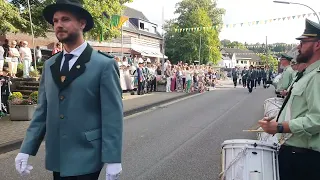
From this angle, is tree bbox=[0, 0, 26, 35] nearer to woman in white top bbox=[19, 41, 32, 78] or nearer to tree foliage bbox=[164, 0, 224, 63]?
woman in white top bbox=[19, 41, 32, 78]

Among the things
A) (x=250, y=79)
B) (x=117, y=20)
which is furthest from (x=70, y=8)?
(x=250, y=79)

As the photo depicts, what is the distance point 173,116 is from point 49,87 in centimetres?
1028

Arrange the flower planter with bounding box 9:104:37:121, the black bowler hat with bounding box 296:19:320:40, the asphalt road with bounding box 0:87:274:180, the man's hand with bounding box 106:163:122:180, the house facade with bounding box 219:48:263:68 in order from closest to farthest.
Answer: the man's hand with bounding box 106:163:122:180 < the black bowler hat with bounding box 296:19:320:40 < the asphalt road with bounding box 0:87:274:180 < the flower planter with bounding box 9:104:37:121 < the house facade with bounding box 219:48:263:68

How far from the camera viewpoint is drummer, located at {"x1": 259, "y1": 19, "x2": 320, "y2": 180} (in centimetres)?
268

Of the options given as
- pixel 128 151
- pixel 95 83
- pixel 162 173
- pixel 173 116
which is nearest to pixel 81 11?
pixel 95 83

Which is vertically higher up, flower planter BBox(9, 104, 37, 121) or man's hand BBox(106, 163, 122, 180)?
man's hand BBox(106, 163, 122, 180)

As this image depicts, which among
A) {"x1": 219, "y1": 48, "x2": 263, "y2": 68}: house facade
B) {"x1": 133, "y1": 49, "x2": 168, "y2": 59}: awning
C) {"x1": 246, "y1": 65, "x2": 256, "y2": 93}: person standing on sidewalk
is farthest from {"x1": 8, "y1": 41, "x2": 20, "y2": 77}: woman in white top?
{"x1": 219, "y1": 48, "x2": 263, "y2": 68}: house facade

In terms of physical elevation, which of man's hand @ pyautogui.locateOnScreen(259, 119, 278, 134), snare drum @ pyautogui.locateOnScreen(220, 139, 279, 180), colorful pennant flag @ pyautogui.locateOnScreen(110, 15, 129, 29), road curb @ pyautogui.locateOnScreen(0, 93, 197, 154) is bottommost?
road curb @ pyautogui.locateOnScreen(0, 93, 197, 154)

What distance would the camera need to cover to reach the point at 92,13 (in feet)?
68.1

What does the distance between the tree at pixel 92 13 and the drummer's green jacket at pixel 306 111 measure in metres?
16.2

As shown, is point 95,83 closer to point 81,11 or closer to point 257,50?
point 81,11

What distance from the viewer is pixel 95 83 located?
2717mm

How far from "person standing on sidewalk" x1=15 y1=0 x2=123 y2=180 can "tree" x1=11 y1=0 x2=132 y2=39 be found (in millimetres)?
15479

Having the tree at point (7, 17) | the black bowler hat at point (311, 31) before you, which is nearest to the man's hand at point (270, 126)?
the black bowler hat at point (311, 31)
